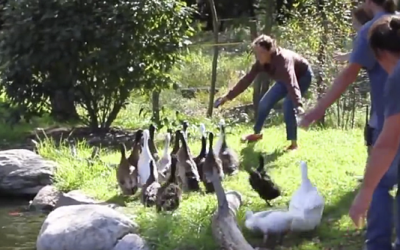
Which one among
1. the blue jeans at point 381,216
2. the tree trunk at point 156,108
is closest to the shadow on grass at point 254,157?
the tree trunk at point 156,108

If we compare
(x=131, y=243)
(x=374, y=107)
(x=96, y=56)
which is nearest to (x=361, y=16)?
(x=374, y=107)

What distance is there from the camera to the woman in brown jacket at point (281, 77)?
31.1ft

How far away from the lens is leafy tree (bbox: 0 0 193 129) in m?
12.0

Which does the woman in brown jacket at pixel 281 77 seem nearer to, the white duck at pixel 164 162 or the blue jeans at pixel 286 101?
the blue jeans at pixel 286 101

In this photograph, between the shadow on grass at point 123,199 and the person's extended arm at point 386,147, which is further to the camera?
the shadow on grass at point 123,199

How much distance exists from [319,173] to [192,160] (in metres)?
1.31

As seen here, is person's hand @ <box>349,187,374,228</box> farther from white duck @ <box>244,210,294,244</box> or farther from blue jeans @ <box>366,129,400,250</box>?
white duck @ <box>244,210,294,244</box>

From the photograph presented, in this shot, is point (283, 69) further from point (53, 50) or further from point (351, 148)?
point (53, 50)

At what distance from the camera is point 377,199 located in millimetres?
5430

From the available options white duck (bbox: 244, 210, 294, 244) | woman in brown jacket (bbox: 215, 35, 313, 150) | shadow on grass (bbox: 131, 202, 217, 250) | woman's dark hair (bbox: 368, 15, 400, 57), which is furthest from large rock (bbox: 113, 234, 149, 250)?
woman's dark hair (bbox: 368, 15, 400, 57)

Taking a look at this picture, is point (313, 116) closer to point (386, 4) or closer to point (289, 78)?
point (386, 4)

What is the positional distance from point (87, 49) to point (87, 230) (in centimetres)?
534

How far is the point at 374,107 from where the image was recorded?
5973 mm

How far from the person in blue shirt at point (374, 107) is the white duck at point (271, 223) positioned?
112cm
